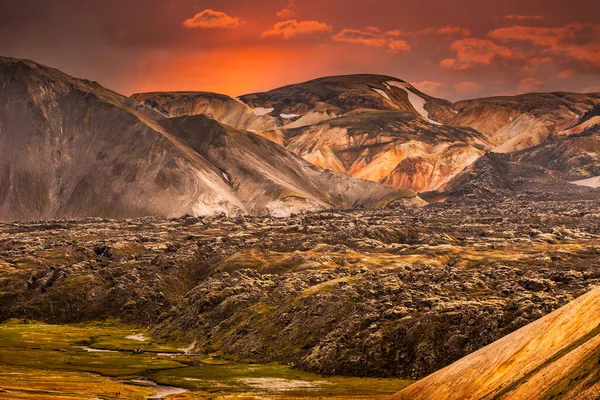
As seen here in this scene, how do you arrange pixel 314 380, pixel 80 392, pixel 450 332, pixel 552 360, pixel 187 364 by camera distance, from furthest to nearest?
pixel 187 364 → pixel 450 332 → pixel 314 380 → pixel 80 392 → pixel 552 360

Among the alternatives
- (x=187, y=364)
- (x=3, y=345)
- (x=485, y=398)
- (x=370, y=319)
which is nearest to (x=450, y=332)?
(x=370, y=319)

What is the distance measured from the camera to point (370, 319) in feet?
567

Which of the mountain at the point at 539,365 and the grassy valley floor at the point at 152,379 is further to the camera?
the grassy valley floor at the point at 152,379

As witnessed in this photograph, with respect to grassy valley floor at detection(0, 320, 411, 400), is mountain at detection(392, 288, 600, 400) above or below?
above

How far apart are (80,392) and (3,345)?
3401 inches

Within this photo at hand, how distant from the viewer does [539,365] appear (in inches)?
2667

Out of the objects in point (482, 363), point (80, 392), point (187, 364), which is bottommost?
point (187, 364)

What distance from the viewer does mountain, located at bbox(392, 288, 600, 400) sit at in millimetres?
58281

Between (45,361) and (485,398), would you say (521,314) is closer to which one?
(485,398)

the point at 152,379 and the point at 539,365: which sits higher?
the point at 539,365

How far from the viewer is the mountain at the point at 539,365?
58.3 metres

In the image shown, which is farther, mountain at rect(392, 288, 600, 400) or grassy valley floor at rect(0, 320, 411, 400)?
grassy valley floor at rect(0, 320, 411, 400)

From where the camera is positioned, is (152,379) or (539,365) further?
(152,379)

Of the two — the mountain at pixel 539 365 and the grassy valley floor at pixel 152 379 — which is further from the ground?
the mountain at pixel 539 365
